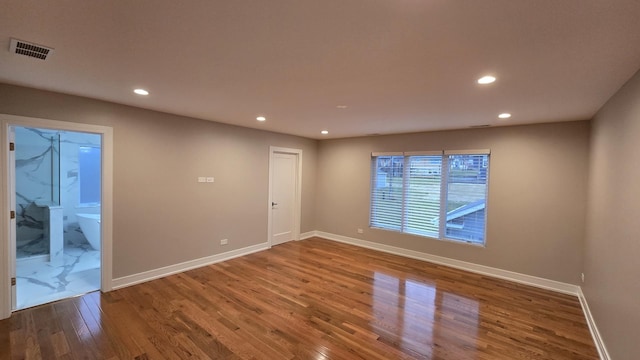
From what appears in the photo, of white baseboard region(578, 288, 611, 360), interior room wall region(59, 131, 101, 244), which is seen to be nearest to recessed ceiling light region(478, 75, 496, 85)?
white baseboard region(578, 288, 611, 360)

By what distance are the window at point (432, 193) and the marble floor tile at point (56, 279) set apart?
16.6 feet

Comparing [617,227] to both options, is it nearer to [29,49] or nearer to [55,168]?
[29,49]

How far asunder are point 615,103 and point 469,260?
307 centimetres

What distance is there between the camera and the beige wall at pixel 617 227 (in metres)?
2.02

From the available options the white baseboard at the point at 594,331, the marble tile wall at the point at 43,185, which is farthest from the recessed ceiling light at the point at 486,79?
the marble tile wall at the point at 43,185

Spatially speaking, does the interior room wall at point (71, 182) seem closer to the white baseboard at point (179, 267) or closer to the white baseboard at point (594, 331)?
the white baseboard at point (179, 267)

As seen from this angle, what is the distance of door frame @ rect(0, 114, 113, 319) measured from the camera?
2896 millimetres

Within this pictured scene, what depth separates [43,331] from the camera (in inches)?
108

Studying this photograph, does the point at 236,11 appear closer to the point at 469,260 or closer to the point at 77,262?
the point at 469,260

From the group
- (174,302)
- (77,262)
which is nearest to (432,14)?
(174,302)

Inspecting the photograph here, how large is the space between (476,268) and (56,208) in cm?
765

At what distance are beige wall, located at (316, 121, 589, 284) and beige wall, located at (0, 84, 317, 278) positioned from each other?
127 inches

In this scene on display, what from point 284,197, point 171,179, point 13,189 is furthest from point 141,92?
point 284,197

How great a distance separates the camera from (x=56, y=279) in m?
4.02
